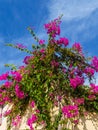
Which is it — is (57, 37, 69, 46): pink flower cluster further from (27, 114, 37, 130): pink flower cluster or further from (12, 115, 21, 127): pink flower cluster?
(12, 115, 21, 127): pink flower cluster

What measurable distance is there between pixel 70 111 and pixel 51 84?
852 millimetres

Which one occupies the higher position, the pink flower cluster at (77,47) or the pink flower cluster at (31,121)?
the pink flower cluster at (77,47)

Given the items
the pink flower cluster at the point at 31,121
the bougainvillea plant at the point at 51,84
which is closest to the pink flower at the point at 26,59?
the bougainvillea plant at the point at 51,84

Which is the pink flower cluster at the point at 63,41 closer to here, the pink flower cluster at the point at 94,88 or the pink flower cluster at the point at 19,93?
the pink flower cluster at the point at 94,88

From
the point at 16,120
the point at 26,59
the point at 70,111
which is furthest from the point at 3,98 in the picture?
the point at 70,111

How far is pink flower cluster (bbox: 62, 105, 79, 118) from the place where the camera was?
8.07m

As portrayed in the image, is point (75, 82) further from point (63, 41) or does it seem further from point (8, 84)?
point (8, 84)

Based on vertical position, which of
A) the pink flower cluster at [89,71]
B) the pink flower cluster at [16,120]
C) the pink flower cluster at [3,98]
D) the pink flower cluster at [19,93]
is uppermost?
the pink flower cluster at [89,71]

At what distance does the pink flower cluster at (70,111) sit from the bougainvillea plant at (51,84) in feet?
0.15

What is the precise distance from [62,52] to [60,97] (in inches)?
43.2

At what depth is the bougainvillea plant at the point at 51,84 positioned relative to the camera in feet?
27.6

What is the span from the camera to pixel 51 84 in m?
8.59

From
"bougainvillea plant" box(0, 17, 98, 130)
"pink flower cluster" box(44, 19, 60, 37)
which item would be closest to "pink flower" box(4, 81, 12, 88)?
"bougainvillea plant" box(0, 17, 98, 130)

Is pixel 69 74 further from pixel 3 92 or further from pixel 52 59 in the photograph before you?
pixel 3 92
